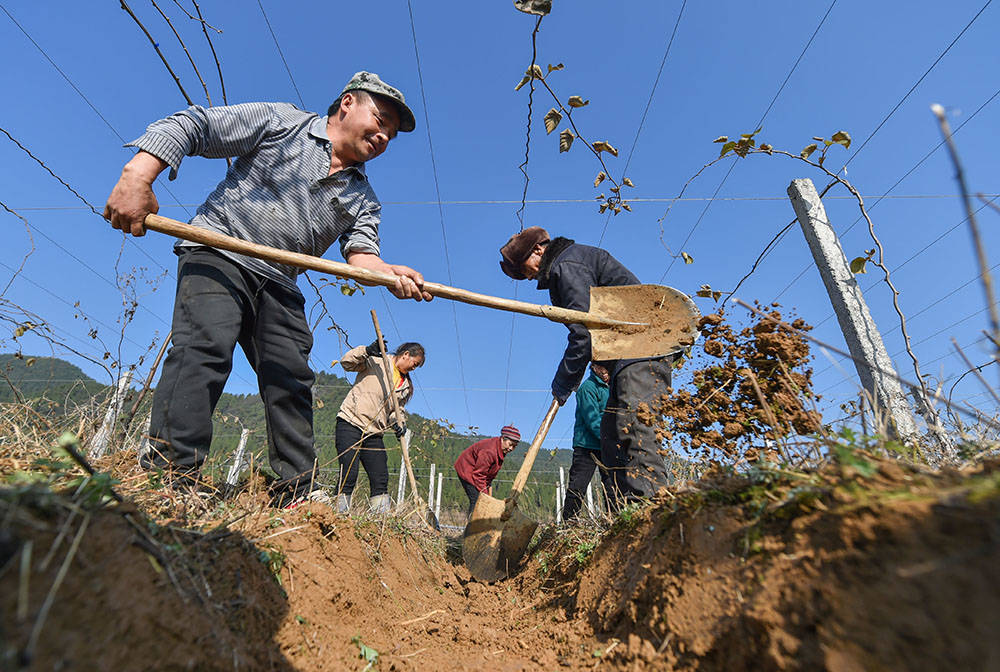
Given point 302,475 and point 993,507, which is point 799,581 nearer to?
point 993,507

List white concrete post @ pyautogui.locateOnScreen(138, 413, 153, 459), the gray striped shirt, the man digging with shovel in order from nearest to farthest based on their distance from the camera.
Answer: white concrete post @ pyautogui.locateOnScreen(138, 413, 153, 459) < the man digging with shovel < the gray striped shirt

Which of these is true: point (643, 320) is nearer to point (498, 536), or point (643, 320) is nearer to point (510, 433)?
point (498, 536)

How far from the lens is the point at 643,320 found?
10.2ft

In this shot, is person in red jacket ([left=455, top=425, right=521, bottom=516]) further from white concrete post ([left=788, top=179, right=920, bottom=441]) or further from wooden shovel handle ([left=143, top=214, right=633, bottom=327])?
white concrete post ([left=788, top=179, right=920, bottom=441])

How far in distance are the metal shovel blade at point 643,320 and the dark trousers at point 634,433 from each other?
0.36ft

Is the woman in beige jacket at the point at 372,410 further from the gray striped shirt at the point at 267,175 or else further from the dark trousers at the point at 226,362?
the gray striped shirt at the point at 267,175

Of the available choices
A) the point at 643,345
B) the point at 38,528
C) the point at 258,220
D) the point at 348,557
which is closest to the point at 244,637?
the point at 38,528

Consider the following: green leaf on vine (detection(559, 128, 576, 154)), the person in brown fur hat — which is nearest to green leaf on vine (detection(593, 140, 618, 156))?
green leaf on vine (detection(559, 128, 576, 154))

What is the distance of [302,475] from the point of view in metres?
2.31

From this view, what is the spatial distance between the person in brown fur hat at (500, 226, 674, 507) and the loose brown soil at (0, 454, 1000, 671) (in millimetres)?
692

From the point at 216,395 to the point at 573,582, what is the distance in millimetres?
1873

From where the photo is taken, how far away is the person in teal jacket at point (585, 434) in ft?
13.4

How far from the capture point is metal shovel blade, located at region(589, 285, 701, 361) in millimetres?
2920

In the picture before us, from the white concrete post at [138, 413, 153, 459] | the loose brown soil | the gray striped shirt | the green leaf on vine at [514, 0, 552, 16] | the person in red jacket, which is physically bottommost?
the loose brown soil
